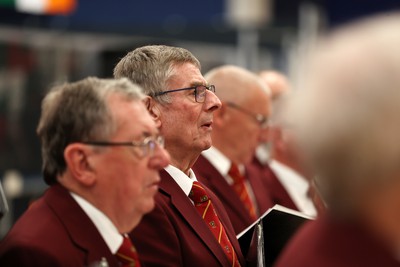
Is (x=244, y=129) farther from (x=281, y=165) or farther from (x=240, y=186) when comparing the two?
(x=281, y=165)

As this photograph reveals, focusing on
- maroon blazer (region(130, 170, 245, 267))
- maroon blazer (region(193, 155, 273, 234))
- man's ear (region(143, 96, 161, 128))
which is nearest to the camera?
maroon blazer (region(130, 170, 245, 267))

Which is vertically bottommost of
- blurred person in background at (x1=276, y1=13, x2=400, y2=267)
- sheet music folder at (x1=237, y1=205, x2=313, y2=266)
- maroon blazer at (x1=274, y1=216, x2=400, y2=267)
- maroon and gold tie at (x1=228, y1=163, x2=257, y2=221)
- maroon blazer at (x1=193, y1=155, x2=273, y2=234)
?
maroon and gold tie at (x1=228, y1=163, x2=257, y2=221)

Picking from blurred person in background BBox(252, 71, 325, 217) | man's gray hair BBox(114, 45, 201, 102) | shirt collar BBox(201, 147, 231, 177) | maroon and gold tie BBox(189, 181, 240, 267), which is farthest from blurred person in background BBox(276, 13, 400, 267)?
blurred person in background BBox(252, 71, 325, 217)

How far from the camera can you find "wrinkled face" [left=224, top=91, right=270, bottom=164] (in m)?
4.88

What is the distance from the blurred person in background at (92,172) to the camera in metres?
2.33

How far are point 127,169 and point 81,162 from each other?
0.13 metres

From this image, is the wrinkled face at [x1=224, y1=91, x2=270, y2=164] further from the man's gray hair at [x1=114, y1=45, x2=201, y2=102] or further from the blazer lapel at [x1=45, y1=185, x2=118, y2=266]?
the blazer lapel at [x1=45, y1=185, x2=118, y2=266]

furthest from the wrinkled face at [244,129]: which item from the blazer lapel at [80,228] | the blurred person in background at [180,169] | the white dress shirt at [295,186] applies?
the blazer lapel at [80,228]

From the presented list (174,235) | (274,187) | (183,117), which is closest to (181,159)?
(183,117)

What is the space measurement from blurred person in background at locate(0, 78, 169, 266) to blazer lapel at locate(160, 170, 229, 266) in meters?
0.61

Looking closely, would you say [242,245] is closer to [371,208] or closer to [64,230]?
[64,230]

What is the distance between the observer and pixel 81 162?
2342mm

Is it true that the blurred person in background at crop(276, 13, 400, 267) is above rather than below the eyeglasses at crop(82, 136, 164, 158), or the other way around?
above

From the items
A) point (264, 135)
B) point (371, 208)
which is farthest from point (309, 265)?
point (264, 135)
